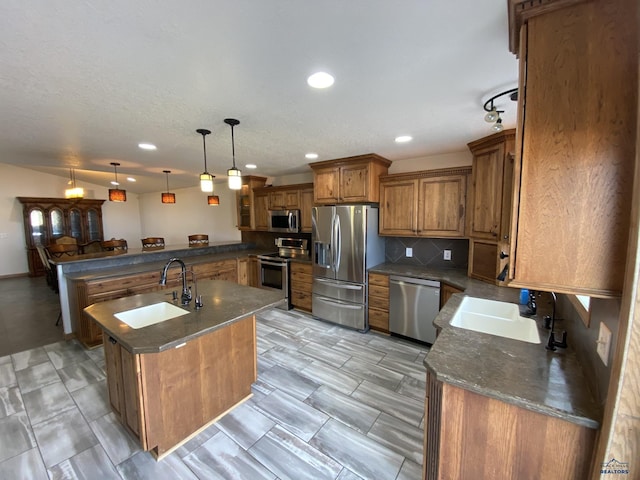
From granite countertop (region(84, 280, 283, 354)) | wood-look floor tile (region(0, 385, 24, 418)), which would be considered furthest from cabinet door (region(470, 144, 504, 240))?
wood-look floor tile (region(0, 385, 24, 418))

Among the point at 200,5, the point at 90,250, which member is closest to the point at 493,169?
the point at 200,5

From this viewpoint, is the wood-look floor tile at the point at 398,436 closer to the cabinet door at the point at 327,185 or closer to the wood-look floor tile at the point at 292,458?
the wood-look floor tile at the point at 292,458

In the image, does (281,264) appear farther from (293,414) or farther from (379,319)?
(293,414)

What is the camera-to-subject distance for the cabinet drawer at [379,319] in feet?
11.4

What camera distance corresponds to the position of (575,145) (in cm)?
84

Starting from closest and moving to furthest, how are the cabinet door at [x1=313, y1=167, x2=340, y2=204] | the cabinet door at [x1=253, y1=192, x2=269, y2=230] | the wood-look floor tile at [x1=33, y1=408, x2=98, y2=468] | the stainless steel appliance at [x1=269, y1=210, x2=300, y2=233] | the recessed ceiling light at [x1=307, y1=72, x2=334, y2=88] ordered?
the recessed ceiling light at [x1=307, y1=72, x2=334, y2=88] → the wood-look floor tile at [x1=33, y1=408, x2=98, y2=468] → the cabinet door at [x1=313, y1=167, x2=340, y2=204] → the stainless steel appliance at [x1=269, y1=210, x2=300, y2=233] → the cabinet door at [x1=253, y1=192, x2=269, y2=230]

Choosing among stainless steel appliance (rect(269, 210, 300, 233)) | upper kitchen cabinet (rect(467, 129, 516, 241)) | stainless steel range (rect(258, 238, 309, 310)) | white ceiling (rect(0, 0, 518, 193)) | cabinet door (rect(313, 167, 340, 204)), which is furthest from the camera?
stainless steel appliance (rect(269, 210, 300, 233))

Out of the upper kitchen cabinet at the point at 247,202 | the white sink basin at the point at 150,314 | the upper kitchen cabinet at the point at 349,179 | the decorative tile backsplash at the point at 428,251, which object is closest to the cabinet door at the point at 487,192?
the decorative tile backsplash at the point at 428,251

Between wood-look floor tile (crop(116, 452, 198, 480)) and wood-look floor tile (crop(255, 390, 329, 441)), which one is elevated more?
wood-look floor tile (crop(116, 452, 198, 480))

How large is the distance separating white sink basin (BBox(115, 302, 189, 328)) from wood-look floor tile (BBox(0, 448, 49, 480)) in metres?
0.90

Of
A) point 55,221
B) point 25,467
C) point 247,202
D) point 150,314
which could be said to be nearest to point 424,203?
point 150,314

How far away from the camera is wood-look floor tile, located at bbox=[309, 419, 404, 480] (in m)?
1.62

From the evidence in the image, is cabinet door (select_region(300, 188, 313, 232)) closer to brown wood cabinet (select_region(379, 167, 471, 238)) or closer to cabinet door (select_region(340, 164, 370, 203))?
cabinet door (select_region(340, 164, 370, 203))

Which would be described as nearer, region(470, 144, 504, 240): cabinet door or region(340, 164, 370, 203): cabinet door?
region(470, 144, 504, 240): cabinet door
